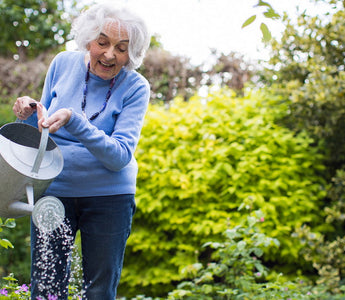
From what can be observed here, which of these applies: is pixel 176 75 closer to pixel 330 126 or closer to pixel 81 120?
pixel 330 126

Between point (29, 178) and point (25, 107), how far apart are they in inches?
11.7

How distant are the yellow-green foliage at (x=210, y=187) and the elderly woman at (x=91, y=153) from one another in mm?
2023

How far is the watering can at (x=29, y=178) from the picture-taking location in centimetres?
162

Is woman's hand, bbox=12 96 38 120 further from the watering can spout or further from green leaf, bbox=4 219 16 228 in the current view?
green leaf, bbox=4 219 16 228

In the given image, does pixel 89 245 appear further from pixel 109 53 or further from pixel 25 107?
pixel 109 53

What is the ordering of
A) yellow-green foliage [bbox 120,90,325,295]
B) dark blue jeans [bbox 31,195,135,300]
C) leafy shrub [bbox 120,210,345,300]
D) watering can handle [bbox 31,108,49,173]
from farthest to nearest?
yellow-green foliage [bbox 120,90,325,295] < leafy shrub [bbox 120,210,345,300] < dark blue jeans [bbox 31,195,135,300] < watering can handle [bbox 31,108,49,173]

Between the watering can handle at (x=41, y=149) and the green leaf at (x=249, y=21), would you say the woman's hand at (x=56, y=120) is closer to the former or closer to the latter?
the watering can handle at (x=41, y=149)

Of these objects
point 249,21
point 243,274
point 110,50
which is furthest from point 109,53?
point 243,274

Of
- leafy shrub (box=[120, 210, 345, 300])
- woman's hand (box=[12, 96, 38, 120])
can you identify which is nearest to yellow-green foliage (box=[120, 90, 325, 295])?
leafy shrub (box=[120, 210, 345, 300])

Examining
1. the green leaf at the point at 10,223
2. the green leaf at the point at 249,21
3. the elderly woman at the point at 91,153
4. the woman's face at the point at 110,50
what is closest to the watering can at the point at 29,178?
the elderly woman at the point at 91,153

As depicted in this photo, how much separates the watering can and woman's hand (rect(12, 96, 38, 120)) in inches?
2.0

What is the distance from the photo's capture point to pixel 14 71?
23.1ft

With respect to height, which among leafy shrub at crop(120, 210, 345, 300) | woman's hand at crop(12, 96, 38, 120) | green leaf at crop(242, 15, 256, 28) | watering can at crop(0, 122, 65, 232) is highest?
green leaf at crop(242, 15, 256, 28)

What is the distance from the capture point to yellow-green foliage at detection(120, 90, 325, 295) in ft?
13.1
